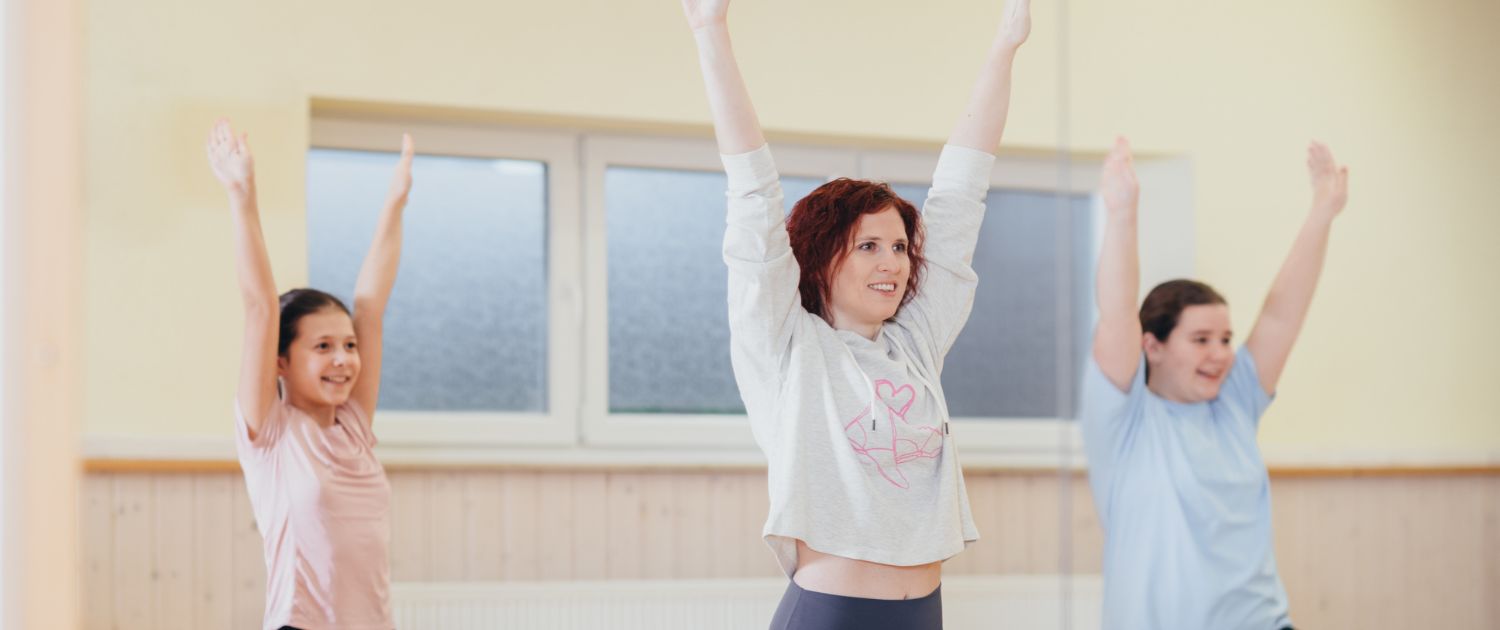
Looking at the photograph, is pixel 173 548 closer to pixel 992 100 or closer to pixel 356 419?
pixel 356 419

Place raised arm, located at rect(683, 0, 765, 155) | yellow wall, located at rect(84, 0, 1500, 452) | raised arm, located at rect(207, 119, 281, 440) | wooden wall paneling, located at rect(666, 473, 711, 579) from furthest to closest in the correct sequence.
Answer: wooden wall paneling, located at rect(666, 473, 711, 579) < yellow wall, located at rect(84, 0, 1500, 452) < raised arm, located at rect(207, 119, 281, 440) < raised arm, located at rect(683, 0, 765, 155)

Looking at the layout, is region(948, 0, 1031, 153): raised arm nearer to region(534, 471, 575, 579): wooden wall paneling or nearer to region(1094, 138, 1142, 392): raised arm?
region(1094, 138, 1142, 392): raised arm

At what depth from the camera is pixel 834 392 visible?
1.05 m

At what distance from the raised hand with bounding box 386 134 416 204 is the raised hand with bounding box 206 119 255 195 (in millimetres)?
134

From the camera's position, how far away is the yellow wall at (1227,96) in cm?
121

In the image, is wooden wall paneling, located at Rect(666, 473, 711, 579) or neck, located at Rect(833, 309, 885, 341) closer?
neck, located at Rect(833, 309, 885, 341)

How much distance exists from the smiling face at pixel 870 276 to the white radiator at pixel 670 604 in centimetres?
29

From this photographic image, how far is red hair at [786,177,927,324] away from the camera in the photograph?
1092mm

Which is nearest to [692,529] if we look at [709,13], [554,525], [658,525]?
[658,525]

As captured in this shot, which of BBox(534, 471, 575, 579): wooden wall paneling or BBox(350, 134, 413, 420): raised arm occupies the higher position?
BBox(350, 134, 413, 420): raised arm

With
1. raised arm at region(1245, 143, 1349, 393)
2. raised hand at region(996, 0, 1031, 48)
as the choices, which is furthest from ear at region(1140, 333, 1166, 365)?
raised hand at region(996, 0, 1031, 48)

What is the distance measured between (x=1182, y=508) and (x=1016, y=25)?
1.62 feet

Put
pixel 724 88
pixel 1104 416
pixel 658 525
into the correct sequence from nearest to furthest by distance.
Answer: pixel 724 88 < pixel 1104 416 < pixel 658 525

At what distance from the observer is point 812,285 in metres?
1.10
